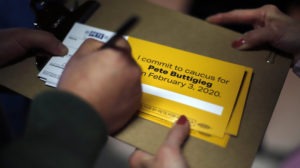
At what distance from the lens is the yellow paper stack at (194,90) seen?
580 mm

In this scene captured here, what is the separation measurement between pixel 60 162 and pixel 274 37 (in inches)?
18.3

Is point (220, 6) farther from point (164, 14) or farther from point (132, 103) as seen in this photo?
point (132, 103)

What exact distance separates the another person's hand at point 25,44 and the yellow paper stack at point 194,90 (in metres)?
0.15

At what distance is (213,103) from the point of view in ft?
1.96

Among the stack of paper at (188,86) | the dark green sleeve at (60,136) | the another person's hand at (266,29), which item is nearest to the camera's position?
the dark green sleeve at (60,136)

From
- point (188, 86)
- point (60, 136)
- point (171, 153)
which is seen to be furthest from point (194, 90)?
point (60, 136)

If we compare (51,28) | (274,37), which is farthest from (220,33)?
(51,28)

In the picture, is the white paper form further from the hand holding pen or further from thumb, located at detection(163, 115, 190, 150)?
thumb, located at detection(163, 115, 190, 150)

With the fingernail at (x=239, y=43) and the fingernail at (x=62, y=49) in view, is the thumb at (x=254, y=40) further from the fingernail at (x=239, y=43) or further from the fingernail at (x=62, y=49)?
the fingernail at (x=62, y=49)

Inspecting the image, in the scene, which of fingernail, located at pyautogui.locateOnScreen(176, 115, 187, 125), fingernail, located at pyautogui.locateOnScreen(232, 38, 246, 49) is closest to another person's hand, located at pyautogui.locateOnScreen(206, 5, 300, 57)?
fingernail, located at pyautogui.locateOnScreen(232, 38, 246, 49)

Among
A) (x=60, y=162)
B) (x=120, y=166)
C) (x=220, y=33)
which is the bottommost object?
(x=120, y=166)

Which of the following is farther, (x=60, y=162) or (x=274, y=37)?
(x=274, y=37)

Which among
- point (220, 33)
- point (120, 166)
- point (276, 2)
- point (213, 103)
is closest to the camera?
point (213, 103)

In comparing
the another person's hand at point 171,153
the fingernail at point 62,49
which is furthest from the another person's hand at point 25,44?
the another person's hand at point 171,153
